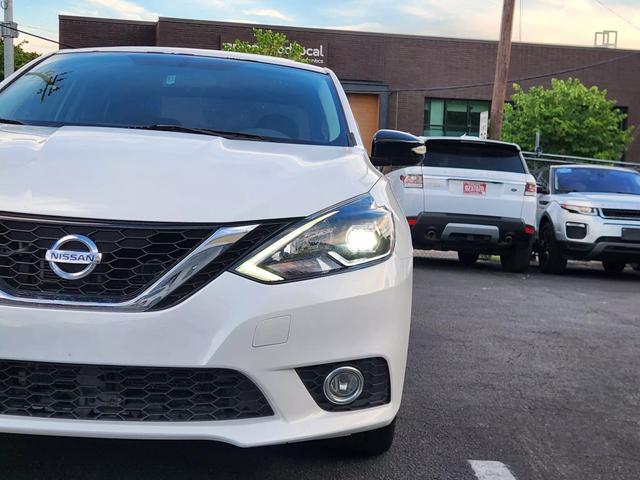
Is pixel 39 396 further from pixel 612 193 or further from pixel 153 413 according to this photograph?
pixel 612 193

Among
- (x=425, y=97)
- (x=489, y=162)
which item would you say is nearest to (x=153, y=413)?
(x=489, y=162)

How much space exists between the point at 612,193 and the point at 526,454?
8069 millimetres

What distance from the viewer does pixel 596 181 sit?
10.9m

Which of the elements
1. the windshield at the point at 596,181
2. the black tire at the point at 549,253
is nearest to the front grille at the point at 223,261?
the black tire at the point at 549,253

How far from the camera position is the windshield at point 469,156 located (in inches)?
374

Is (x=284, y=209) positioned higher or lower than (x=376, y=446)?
higher

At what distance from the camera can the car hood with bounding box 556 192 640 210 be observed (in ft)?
32.2

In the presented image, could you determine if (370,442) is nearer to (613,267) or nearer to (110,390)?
(110,390)

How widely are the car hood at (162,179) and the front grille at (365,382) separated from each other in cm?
52

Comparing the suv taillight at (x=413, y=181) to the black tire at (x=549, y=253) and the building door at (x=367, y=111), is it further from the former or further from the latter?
the building door at (x=367, y=111)

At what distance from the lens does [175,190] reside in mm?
2408

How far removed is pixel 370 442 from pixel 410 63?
3348cm

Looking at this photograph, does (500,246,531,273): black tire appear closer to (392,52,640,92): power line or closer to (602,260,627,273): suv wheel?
(602,260,627,273): suv wheel

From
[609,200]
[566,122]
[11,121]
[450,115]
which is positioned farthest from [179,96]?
[450,115]
